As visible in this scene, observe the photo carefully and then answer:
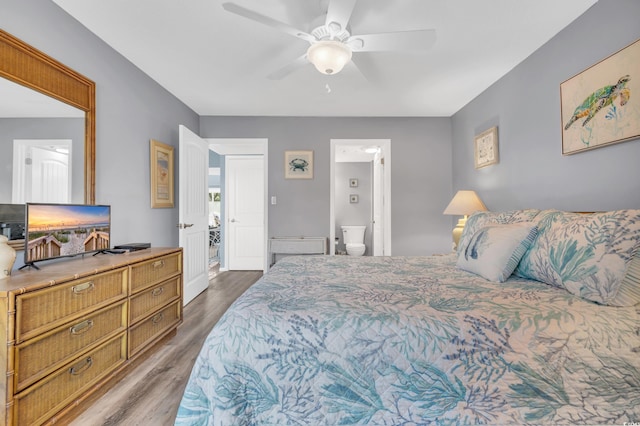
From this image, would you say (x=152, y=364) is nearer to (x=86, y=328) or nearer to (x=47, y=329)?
(x=86, y=328)

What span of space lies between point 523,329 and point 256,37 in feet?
8.14

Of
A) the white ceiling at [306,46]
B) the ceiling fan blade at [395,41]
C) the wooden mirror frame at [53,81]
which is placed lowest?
the wooden mirror frame at [53,81]

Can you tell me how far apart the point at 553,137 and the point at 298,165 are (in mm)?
2850

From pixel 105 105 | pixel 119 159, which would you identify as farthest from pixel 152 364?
pixel 105 105

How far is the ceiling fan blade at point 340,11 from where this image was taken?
1.50 metres

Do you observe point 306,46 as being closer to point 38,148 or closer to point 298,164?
point 298,164

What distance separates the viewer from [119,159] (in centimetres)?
246

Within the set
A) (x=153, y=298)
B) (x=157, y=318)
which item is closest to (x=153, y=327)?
(x=157, y=318)

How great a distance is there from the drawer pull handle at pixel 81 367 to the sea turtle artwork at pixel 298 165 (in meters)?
3.04

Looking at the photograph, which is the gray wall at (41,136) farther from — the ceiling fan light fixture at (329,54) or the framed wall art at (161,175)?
the ceiling fan light fixture at (329,54)

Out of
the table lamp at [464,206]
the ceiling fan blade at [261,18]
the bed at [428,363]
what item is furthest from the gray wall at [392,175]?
the bed at [428,363]

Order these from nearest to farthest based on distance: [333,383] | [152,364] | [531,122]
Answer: [333,383] → [152,364] → [531,122]

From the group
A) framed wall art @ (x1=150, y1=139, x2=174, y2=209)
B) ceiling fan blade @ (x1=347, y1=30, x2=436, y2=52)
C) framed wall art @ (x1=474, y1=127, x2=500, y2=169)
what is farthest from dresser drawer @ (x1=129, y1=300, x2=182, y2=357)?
framed wall art @ (x1=474, y1=127, x2=500, y2=169)

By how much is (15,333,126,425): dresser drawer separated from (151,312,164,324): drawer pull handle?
1.06 ft
